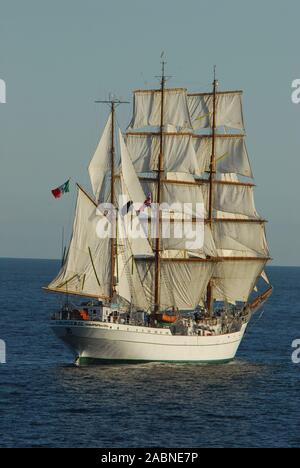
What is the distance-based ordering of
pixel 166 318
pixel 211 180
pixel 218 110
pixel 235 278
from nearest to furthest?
pixel 166 318 → pixel 218 110 → pixel 211 180 → pixel 235 278

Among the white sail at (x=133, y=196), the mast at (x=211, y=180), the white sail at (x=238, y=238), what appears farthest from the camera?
the white sail at (x=238, y=238)

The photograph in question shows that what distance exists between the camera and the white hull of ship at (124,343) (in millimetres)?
86750

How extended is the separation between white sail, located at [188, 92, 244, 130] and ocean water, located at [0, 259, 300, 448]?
20.7 metres

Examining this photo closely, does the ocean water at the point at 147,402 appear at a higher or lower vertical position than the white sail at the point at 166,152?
lower

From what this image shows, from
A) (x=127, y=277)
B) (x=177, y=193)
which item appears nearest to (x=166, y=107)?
(x=177, y=193)

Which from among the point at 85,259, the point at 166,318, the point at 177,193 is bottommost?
the point at 166,318

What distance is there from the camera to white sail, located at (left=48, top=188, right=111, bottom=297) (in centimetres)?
8812

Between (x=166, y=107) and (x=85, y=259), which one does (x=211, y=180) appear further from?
(x=85, y=259)

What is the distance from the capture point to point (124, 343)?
88.0m

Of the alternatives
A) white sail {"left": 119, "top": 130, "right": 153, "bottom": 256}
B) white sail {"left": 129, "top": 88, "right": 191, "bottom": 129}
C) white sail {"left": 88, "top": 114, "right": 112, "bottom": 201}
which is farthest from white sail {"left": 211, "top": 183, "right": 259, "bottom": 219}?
white sail {"left": 88, "top": 114, "right": 112, "bottom": 201}

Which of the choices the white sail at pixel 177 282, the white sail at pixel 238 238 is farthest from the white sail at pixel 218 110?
the white sail at pixel 177 282

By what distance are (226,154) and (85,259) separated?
1902 cm

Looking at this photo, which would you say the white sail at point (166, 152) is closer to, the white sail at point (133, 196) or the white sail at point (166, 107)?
the white sail at point (166, 107)

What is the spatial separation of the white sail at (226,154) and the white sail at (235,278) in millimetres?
→ 7873
